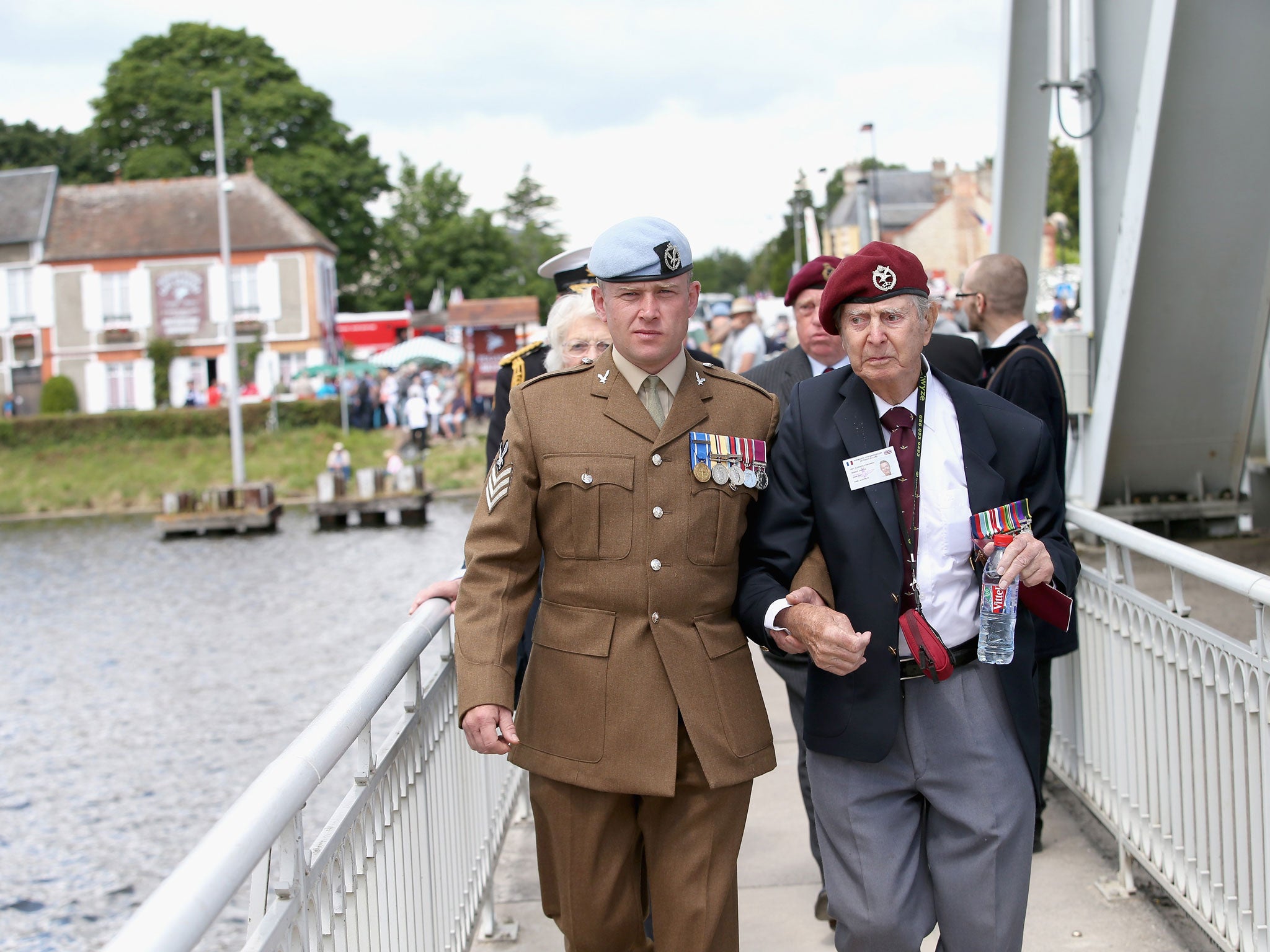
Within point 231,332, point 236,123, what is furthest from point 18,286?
point 231,332

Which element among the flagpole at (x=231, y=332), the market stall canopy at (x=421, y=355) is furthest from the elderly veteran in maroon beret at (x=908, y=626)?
the market stall canopy at (x=421, y=355)

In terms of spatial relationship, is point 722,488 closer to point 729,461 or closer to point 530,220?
point 729,461

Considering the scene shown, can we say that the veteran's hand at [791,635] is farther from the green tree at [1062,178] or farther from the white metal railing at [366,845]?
the green tree at [1062,178]

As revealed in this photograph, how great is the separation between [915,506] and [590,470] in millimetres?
732

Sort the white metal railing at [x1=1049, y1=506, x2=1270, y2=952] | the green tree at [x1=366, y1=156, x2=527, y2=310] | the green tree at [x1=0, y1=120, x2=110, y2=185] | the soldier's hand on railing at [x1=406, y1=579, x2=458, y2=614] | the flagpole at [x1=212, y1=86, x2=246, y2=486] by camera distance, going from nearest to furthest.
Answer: the white metal railing at [x1=1049, y1=506, x2=1270, y2=952] → the soldier's hand on railing at [x1=406, y1=579, x2=458, y2=614] → the flagpole at [x1=212, y1=86, x2=246, y2=486] → the green tree at [x1=366, y1=156, x2=527, y2=310] → the green tree at [x1=0, y1=120, x2=110, y2=185]

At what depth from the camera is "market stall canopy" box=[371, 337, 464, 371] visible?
5178cm

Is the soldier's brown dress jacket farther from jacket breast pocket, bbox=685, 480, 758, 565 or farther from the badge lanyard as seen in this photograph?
the badge lanyard

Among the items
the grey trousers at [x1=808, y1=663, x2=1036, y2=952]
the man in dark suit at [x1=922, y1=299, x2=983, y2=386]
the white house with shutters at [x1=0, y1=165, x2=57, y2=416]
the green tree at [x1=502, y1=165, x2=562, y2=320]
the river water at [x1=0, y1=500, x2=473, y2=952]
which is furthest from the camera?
the green tree at [x1=502, y1=165, x2=562, y2=320]

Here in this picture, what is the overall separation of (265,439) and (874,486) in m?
44.8

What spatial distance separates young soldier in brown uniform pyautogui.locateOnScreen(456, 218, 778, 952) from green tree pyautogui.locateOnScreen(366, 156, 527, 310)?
75.8m

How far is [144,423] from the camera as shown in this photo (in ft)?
160

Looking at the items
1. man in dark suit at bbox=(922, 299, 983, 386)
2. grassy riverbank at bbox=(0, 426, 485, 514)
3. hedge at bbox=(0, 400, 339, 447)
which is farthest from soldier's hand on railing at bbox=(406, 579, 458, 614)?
hedge at bbox=(0, 400, 339, 447)

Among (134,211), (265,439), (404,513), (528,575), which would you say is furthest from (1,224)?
(528,575)

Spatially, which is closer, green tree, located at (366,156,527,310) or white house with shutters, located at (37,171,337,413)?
white house with shutters, located at (37,171,337,413)
